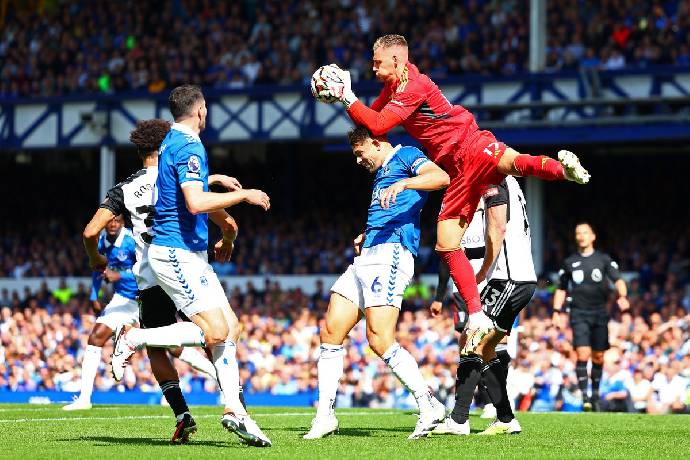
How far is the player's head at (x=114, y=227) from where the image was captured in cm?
1507

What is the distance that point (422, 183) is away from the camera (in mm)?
9977

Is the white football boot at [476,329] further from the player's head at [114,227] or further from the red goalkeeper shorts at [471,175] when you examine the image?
the player's head at [114,227]

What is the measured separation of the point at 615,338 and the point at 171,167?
40.7 ft

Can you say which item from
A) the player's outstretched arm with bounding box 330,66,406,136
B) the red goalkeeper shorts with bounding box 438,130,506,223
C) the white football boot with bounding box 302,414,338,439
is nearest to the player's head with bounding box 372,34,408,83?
the player's outstretched arm with bounding box 330,66,406,136

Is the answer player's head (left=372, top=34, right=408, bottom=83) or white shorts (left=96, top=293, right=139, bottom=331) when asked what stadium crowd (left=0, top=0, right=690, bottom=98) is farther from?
player's head (left=372, top=34, right=408, bottom=83)

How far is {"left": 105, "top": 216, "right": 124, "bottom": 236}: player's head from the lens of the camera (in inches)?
593

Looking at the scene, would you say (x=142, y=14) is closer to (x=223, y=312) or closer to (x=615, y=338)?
(x=615, y=338)

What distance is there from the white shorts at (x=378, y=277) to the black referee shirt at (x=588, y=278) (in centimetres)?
786

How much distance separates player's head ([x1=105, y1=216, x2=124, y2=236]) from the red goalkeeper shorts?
569 centimetres

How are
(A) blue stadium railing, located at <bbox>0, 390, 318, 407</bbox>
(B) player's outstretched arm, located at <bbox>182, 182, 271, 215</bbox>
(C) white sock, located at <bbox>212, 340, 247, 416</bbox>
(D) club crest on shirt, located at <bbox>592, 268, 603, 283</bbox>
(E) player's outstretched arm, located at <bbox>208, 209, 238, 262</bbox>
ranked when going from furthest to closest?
(A) blue stadium railing, located at <bbox>0, 390, 318, 407</bbox>, (D) club crest on shirt, located at <bbox>592, 268, 603, 283</bbox>, (E) player's outstretched arm, located at <bbox>208, 209, 238, 262</bbox>, (C) white sock, located at <bbox>212, 340, 247, 416</bbox>, (B) player's outstretched arm, located at <bbox>182, 182, 271, 215</bbox>

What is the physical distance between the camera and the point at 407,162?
1053 cm

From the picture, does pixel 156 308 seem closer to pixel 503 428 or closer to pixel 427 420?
pixel 427 420

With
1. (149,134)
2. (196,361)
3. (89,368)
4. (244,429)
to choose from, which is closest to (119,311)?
(89,368)

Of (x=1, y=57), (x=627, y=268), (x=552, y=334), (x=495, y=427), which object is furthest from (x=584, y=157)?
(x=495, y=427)
